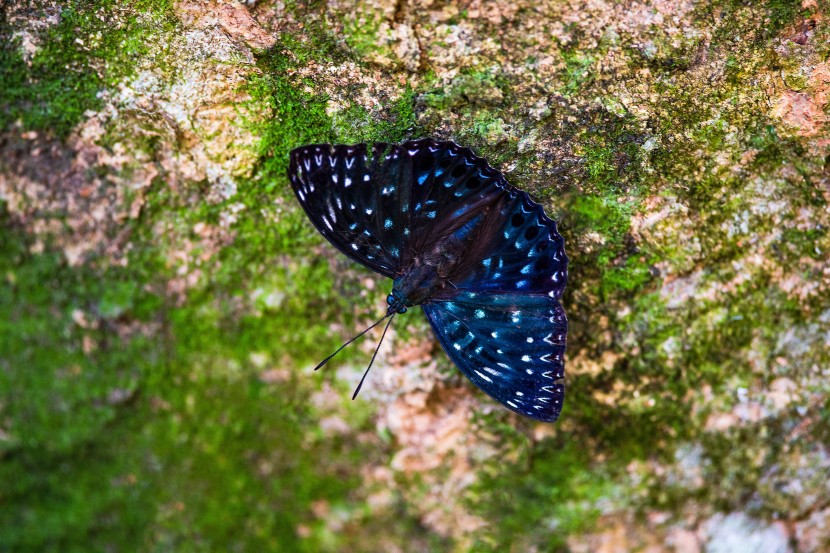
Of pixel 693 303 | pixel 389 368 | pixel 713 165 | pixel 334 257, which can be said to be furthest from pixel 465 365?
pixel 713 165

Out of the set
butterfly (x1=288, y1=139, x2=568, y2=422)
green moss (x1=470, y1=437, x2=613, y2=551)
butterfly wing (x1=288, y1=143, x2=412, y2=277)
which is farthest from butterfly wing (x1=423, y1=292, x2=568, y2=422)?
green moss (x1=470, y1=437, x2=613, y2=551)

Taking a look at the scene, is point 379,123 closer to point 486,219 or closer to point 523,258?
point 486,219

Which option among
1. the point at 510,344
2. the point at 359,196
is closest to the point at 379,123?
the point at 359,196

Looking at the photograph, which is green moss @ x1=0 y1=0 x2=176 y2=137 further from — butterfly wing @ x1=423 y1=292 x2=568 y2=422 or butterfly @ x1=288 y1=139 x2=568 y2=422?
butterfly wing @ x1=423 y1=292 x2=568 y2=422

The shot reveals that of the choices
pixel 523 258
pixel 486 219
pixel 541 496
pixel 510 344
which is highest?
pixel 486 219

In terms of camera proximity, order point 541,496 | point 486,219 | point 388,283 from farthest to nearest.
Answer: point 541,496
point 388,283
point 486,219

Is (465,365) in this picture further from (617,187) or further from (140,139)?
(140,139)

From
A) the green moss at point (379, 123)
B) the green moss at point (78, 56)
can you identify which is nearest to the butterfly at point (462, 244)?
the green moss at point (379, 123)
